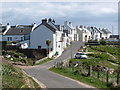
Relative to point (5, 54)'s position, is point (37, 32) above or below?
above

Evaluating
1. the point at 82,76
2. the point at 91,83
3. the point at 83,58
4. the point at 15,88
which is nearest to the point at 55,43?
the point at 83,58

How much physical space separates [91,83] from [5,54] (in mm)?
Answer: 22473

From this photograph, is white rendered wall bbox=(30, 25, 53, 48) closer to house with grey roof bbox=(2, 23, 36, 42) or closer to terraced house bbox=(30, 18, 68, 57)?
terraced house bbox=(30, 18, 68, 57)

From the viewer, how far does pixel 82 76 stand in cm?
2222

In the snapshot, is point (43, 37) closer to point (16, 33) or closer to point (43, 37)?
point (43, 37)

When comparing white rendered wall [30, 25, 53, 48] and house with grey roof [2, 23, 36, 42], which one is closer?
white rendered wall [30, 25, 53, 48]

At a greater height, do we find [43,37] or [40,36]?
[40,36]

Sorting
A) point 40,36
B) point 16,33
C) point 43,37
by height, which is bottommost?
point 43,37

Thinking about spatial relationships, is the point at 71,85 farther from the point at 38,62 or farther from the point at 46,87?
the point at 38,62

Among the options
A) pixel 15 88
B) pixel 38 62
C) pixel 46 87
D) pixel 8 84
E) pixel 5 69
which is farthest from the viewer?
pixel 38 62

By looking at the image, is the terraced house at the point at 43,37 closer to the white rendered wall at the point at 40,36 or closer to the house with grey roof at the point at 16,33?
the white rendered wall at the point at 40,36

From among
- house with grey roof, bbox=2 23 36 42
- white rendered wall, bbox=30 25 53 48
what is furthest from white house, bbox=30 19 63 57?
house with grey roof, bbox=2 23 36 42

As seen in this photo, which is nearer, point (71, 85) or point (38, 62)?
point (71, 85)

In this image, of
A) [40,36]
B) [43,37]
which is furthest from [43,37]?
[40,36]
